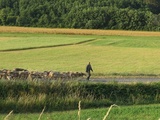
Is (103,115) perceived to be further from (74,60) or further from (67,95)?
(74,60)

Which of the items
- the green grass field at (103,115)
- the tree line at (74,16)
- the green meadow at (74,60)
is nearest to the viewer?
the green grass field at (103,115)

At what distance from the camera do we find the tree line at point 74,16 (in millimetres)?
107438

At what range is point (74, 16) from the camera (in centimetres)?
11075

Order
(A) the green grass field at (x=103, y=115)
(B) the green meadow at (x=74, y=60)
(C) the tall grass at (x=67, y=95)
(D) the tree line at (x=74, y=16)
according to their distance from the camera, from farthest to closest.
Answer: (D) the tree line at (x=74, y=16) → (B) the green meadow at (x=74, y=60) → (C) the tall grass at (x=67, y=95) → (A) the green grass field at (x=103, y=115)

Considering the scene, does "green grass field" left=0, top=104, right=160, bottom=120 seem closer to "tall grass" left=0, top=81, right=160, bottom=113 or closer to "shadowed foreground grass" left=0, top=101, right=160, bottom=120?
"shadowed foreground grass" left=0, top=101, right=160, bottom=120

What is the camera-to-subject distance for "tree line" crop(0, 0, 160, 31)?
4230 inches

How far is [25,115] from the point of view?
14406mm

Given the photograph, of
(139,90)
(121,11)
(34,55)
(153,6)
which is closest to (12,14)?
(121,11)

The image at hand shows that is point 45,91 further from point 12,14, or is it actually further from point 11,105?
point 12,14

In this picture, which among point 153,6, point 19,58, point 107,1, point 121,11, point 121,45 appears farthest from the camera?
point 153,6

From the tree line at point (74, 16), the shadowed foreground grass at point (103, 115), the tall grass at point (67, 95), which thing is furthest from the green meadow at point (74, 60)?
the tree line at point (74, 16)

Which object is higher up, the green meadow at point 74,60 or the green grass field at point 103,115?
the green grass field at point 103,115

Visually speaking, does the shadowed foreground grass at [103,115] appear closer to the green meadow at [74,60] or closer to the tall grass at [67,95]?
the tall grass at [67,95]

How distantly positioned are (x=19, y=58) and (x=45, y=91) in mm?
26072
